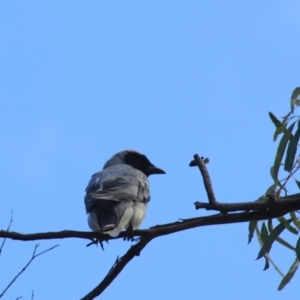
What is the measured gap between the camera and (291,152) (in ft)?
11.6

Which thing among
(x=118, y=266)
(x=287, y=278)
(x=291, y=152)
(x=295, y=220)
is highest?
(x=291, y=152)

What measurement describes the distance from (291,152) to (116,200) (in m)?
2.17

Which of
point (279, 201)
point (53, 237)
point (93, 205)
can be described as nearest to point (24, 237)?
point (53, 237)

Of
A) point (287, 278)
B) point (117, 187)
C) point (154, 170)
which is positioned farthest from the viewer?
point (154, 170)

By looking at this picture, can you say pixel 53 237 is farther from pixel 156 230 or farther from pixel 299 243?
pixel 299 243

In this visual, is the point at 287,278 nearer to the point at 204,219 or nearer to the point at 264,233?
the point at 264,233

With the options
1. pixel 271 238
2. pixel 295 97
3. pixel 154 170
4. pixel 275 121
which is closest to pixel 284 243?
pixel 271 238

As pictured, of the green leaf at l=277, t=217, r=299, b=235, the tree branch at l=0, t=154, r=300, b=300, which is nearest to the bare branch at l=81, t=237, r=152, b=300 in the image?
the tree branch at l=0, t=154, r=300, b=300

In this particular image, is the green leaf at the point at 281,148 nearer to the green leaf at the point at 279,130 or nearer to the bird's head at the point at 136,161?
the green leaf at the point at 279,130

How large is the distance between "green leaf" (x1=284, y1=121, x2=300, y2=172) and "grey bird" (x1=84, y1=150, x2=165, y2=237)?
159cm

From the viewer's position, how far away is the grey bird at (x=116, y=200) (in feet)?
16.5

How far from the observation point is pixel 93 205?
5.32m

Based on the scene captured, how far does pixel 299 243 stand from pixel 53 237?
4.08 feet

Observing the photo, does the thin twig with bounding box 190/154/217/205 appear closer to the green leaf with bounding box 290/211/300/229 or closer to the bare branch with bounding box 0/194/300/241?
the bare branch with bounding box 0/194/300/241
